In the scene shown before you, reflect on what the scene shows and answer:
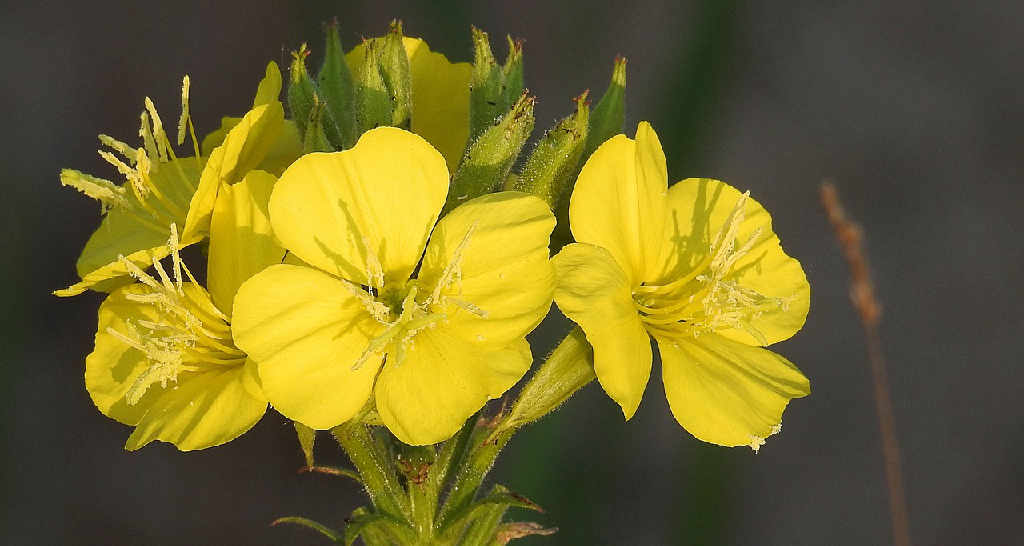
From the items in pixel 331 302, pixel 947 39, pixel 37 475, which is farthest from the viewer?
pixel 947 39

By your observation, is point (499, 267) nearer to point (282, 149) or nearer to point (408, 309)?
point (408, 309)

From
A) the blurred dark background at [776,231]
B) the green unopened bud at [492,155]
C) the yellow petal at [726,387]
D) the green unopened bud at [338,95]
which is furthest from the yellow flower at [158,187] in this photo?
the blurred dark background at [776,231]

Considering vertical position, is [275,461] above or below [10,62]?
below

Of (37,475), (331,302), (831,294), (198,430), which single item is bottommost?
(37,475)

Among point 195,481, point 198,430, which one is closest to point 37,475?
point 195,481

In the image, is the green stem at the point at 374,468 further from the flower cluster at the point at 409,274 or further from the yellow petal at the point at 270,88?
the yellow petal at the point at 270,88

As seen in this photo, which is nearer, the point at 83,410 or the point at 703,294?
the point at 703,294

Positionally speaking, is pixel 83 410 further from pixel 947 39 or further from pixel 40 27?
pixel 947 39
